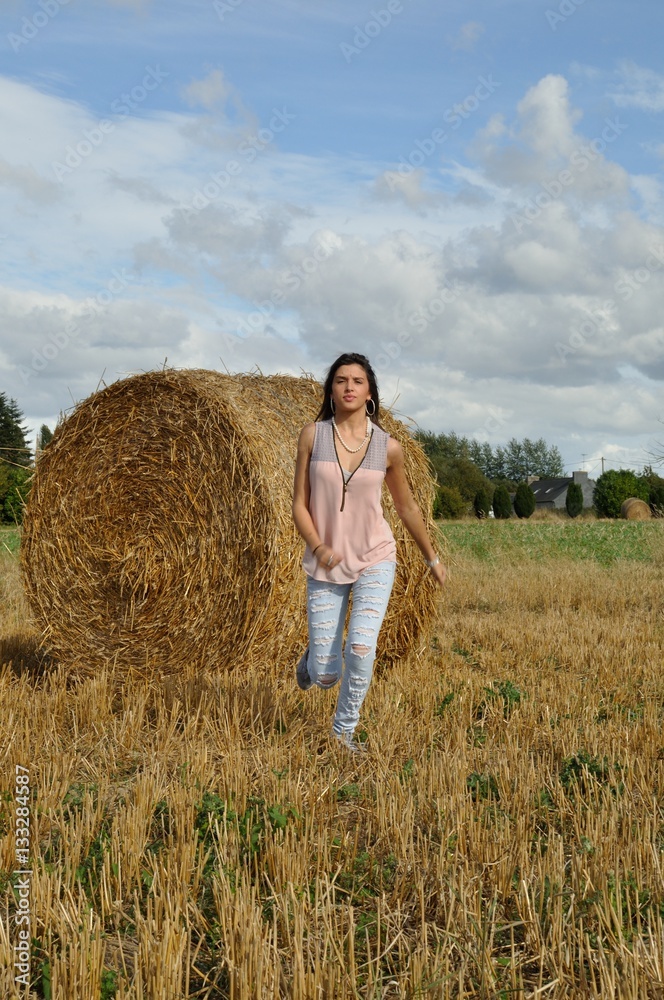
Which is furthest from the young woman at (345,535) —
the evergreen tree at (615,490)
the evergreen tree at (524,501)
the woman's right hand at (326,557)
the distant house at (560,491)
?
the distant house at (560,491)

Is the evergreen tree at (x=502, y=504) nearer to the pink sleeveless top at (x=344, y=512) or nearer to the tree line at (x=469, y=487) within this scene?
the tree line at (x=469, y=487)

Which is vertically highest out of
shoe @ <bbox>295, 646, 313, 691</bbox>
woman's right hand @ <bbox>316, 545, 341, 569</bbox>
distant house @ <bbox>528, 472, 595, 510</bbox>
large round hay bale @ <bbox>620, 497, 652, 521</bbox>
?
distant house @ <bbox>528, 472, 595, 510</bbox>

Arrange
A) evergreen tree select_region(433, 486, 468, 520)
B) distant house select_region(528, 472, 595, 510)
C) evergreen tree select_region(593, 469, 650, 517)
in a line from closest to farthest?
evergreen tree select_region(593, 469, 650, 517), evergreen tree select_region(433, 486, 468, 520), distant house select_region(528, 472, 595, 510)

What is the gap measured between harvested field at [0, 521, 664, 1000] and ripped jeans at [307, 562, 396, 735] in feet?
1.14

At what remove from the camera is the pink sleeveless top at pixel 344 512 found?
16.8 feet

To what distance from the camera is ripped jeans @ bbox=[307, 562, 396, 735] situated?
5.09m

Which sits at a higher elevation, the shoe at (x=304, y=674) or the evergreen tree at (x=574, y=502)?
the evergreen tree at (x=574, y=502)

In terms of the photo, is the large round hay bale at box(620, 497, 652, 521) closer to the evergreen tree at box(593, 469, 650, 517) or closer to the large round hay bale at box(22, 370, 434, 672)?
the evergreen tree at box(593, 469, 650, 517)

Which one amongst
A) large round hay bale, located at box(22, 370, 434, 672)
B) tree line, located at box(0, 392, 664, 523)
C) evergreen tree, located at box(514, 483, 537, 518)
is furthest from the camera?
evergreen tree, located at box(514, 483, 537, 518)

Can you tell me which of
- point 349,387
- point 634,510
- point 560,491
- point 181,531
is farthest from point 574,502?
point 349,387

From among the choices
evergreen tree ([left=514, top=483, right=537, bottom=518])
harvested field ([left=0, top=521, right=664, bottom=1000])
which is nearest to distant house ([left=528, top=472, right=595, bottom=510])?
evergreen tree ([left=514, top=483, right=537, bottom=518])

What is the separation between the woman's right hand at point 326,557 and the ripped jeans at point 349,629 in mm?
120

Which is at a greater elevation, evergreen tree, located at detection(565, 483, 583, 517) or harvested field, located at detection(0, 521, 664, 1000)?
evergreen tree, located at detection(565, 483, 583, 517)

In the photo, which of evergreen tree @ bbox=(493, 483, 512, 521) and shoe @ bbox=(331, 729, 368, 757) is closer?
shoe @ bbox=(331, 729, 368, 757)
